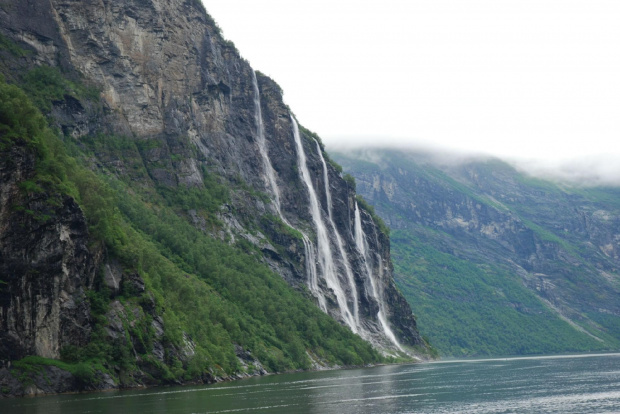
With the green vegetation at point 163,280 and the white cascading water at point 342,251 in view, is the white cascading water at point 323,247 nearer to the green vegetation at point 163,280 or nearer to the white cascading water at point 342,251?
the white cascading water at point 342,251

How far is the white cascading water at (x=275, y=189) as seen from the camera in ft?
530

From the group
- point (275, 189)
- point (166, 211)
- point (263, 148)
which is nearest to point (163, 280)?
point (166, 211)

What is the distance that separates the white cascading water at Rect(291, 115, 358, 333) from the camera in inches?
6639

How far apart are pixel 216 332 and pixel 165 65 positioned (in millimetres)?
78732

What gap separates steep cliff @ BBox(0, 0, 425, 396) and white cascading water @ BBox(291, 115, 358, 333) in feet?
1.53

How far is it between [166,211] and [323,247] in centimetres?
5268

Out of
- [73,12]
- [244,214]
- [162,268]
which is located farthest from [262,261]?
[73,12]

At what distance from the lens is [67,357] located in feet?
231

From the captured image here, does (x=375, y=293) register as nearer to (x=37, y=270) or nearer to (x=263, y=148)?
(x=263, y=148)

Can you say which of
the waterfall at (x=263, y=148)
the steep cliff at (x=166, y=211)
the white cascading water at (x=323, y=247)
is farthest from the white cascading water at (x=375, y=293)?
the waterfall at (x=263, y=148)

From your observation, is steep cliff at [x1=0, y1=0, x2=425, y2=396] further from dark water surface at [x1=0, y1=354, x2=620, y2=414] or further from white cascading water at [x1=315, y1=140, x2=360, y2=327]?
dark water surface at [x1=0, y1=354, x2=620, y2=414]

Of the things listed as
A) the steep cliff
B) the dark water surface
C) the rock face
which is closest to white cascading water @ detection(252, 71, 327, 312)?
the steep cliff

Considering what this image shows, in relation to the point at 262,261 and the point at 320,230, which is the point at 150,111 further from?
the point at 320,230

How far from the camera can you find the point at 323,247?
177375 millimetres
